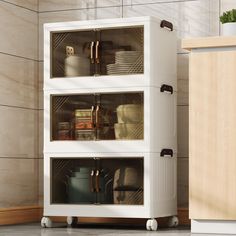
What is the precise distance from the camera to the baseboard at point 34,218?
5.50m

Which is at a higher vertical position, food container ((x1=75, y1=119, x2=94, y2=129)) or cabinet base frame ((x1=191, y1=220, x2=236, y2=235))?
food container ((x1=75, y1=119, x2=94, y2=129))

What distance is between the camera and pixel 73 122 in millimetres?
5324

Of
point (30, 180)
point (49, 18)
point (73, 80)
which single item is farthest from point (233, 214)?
point (49, 18)

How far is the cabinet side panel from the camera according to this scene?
15.1 feet

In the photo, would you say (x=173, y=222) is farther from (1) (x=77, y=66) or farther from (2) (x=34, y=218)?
(1) (x=77, y=66)

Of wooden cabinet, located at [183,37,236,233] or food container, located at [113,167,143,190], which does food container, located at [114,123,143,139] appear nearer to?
food container, located at [113,167,143,190]

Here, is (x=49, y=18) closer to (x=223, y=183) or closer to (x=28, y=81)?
(x=28, y=81)

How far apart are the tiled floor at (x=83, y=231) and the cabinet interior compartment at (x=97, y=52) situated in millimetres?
1024

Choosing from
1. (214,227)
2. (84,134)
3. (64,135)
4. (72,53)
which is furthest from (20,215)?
(214,227)

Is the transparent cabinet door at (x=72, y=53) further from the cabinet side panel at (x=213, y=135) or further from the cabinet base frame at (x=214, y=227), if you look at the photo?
the cabinet base frame at (x=214, y=227)

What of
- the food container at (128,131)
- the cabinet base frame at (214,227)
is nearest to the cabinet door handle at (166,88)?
the food container at (128,131)

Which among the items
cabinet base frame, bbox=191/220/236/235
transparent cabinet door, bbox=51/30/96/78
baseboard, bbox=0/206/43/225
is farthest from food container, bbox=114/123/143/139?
baseboard, bbox=0/206/43/225

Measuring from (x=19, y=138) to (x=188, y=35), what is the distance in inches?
56.2

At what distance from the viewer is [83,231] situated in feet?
16.3
